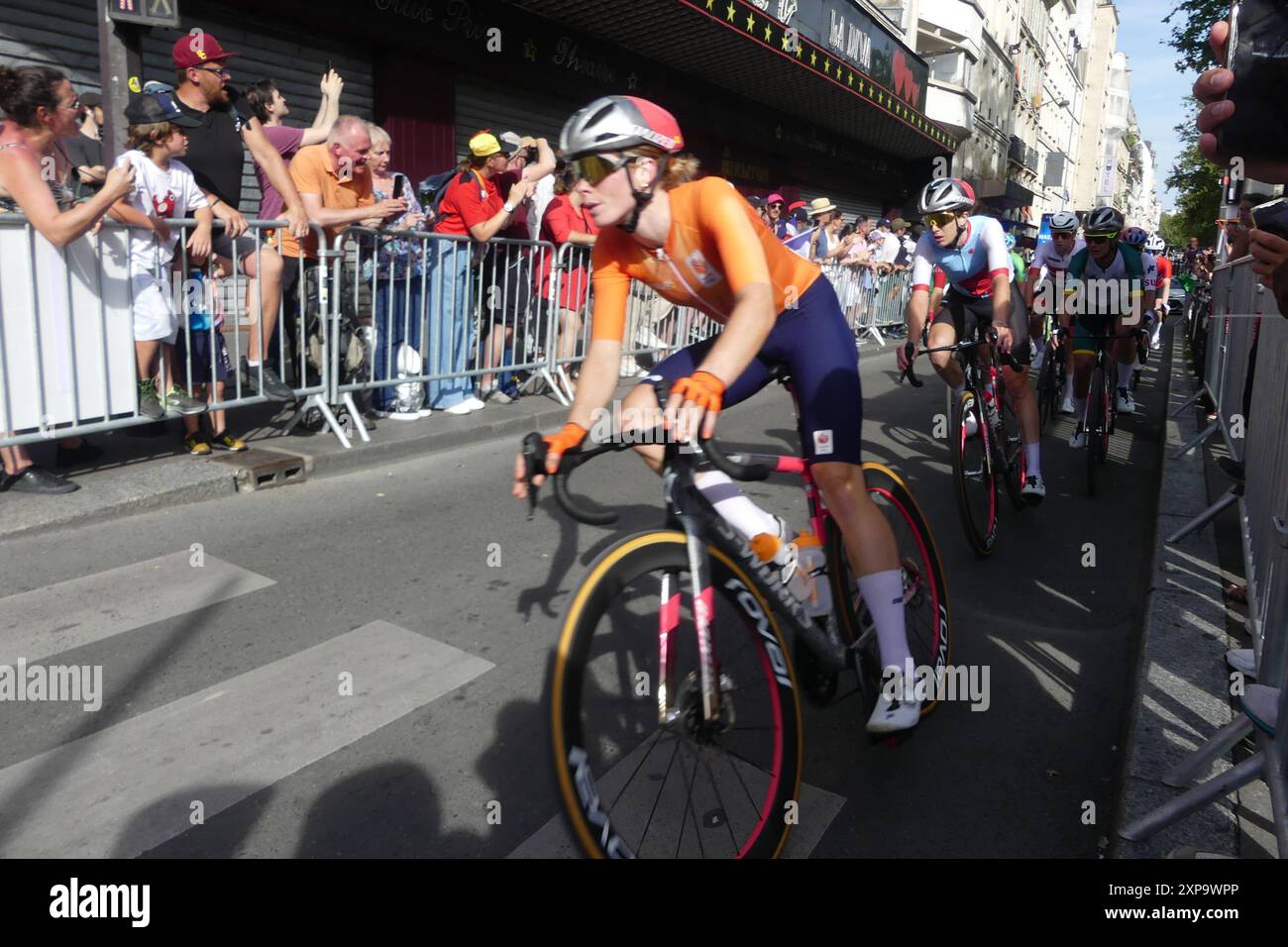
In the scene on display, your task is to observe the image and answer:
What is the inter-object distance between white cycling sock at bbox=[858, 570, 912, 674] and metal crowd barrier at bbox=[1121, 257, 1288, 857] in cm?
76

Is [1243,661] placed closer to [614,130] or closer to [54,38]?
[614,130]

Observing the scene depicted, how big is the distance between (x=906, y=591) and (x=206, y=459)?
15.1ft

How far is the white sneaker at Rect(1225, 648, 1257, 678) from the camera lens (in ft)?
11.6

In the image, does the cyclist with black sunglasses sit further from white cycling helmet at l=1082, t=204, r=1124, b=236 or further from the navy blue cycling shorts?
the navy blue cycling shorts

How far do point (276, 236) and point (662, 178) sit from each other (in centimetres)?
475

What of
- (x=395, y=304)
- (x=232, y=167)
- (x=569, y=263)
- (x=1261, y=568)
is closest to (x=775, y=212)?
(x=569, y=263)

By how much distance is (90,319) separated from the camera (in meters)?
5.55

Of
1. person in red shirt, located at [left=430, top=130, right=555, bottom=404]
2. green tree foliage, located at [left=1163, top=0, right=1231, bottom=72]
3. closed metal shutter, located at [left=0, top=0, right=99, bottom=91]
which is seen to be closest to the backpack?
person in red shirt, located at [left=430, top=130, right=555, bottom=404]

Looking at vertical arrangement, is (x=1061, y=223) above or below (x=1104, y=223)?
above

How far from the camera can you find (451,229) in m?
8.27

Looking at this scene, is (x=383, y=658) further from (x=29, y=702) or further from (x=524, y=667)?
(x=29, y=702)

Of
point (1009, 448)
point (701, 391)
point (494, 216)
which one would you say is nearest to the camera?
point (701, 391)

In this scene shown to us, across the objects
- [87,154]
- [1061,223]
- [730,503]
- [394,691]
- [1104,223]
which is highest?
[1061,223]

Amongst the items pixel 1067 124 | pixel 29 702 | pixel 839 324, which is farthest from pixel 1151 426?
pixel 1067 124
